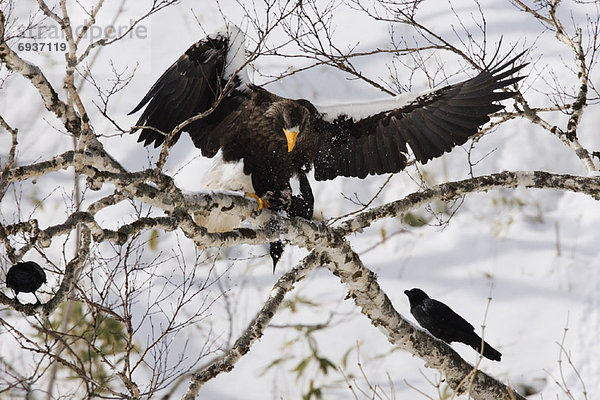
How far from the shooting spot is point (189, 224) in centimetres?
273

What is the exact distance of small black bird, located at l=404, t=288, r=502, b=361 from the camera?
144 inches

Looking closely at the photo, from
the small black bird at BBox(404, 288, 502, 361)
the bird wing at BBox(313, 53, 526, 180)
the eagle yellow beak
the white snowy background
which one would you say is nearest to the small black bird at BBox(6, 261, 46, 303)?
the eagle yellow beak

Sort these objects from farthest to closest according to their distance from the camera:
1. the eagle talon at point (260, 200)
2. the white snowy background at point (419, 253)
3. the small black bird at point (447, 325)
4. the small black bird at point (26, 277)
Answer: the white snowy background at point (419, 253)
the small black bird at point (447, 325)
the eagle talon at point (260, 200)
the small black bird at point (26, 277)

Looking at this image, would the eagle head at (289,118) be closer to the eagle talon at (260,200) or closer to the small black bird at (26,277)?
the eagle talon at (260,200)

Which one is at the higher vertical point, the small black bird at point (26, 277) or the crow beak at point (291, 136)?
the crow beak at point (291, 136)

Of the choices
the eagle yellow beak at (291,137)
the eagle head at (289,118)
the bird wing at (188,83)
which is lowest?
the eagle yellow beak at (291,137)

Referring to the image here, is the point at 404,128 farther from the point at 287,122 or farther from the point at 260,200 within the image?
the point at 260,200

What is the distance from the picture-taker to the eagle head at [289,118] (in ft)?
11.7

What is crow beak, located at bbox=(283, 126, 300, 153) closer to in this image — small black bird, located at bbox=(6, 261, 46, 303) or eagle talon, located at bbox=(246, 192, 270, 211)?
eagle talon, located at bbox=(246, 192, 270, 211)

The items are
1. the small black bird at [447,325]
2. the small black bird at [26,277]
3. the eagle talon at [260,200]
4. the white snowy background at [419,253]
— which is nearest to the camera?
the small black bird at [26,277]

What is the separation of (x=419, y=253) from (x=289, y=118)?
16.0 ft

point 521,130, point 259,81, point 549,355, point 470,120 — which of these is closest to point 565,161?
point 521,130

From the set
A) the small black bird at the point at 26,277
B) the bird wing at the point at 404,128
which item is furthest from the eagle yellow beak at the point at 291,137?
the small black bird at the point at 26,277

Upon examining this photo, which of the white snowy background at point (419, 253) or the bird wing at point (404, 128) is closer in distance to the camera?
the bird wing at point (404, 128)
